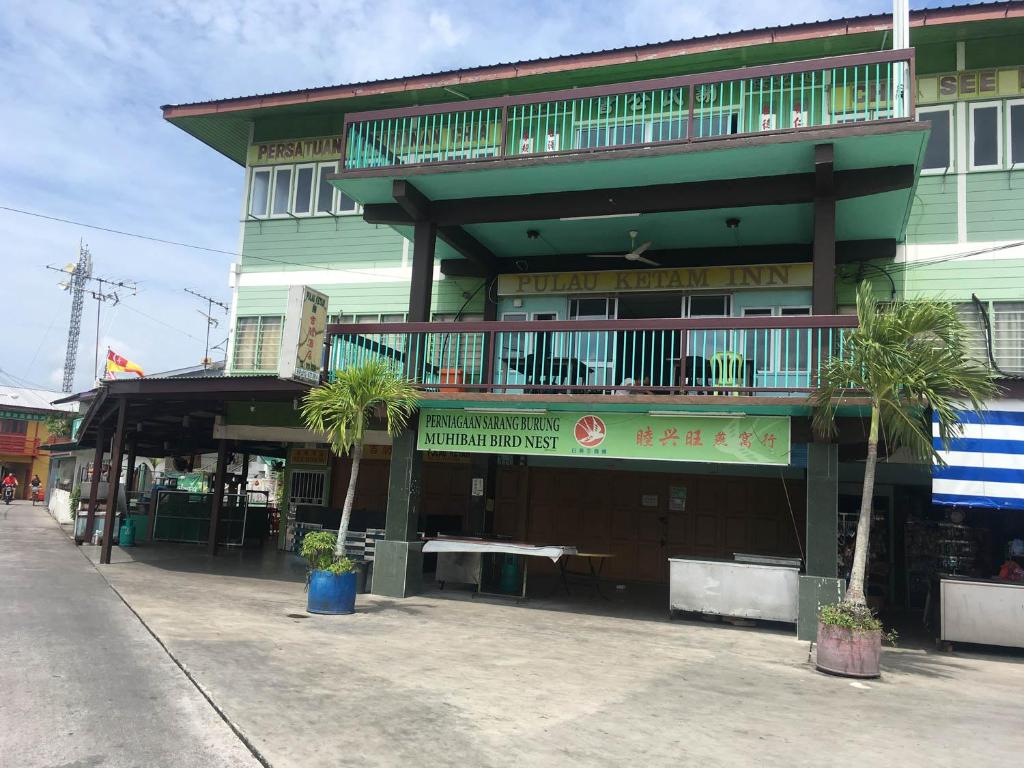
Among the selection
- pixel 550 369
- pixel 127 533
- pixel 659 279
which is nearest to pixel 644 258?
pixel 659 279

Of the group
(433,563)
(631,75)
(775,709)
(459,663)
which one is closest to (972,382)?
(775,709)

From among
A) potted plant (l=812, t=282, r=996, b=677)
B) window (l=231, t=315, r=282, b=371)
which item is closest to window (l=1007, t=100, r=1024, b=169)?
potted plant (l=812, t=282, r=996, b=677)

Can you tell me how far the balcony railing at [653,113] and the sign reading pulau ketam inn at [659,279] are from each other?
7.90ft

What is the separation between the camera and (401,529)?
12.8 meters

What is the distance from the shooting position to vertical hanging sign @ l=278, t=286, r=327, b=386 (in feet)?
39.3

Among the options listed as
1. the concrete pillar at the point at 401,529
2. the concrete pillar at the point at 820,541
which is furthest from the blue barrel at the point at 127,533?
the concrete pillar at the point at 820,541

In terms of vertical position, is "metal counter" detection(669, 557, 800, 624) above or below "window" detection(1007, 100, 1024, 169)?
below

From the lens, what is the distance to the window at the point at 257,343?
17922 mm

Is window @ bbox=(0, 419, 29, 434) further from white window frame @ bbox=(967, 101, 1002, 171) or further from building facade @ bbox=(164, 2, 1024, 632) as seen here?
white window frame @ bbox=(967, 101, 1002, 171)

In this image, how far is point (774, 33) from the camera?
45.5ft

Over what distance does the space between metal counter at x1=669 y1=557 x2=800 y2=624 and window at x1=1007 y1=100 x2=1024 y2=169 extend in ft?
26.2

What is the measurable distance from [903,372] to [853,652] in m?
3.13

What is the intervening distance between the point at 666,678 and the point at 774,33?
11.1 metres

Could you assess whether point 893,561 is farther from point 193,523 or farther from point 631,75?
point 193,523
